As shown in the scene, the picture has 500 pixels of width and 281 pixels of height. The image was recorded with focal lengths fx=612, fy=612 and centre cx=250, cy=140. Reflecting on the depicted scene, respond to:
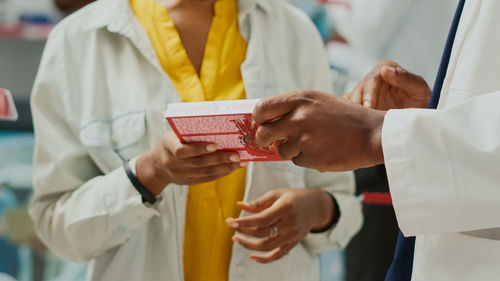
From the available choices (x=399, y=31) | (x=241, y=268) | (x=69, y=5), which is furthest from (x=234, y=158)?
(x=69, y=5)

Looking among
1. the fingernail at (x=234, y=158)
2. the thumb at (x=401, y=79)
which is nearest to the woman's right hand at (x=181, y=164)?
the fingernail at (x=234, y=158)

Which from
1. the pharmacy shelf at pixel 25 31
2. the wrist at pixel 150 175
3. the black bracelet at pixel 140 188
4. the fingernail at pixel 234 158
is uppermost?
the fingernail at pixel 234 158

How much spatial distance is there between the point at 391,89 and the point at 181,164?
483 mm

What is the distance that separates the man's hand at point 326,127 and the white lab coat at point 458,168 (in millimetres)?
34

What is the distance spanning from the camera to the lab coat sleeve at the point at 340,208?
1.48 meters

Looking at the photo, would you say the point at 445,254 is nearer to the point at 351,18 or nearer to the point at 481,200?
the point at 481,200

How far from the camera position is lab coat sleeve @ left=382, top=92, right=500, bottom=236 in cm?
88

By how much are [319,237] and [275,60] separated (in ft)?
1.46

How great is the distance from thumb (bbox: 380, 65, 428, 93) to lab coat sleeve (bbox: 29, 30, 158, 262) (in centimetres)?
56

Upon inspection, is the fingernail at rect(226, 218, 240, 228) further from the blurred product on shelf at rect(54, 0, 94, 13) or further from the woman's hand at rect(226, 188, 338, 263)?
the blurred product on shelf at rect(54, 0, 94, 13)

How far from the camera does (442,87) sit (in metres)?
1.01

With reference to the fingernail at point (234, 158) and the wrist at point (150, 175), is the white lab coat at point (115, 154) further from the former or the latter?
the fingernail at point (234, 158)

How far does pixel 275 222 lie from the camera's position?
1342mm

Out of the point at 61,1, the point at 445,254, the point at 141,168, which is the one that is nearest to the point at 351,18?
the point at 61,1
